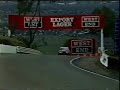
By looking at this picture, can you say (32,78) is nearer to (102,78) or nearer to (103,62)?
(102,78)

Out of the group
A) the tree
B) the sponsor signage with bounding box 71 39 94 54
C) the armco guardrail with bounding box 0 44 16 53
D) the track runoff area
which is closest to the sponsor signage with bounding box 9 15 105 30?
the track runoff area

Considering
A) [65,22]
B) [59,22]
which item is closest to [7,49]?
[59,22]

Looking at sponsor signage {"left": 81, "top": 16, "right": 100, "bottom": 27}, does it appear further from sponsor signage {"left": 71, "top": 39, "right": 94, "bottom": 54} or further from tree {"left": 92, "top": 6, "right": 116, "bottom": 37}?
tree {"left": 92, "top": 6, "right": 116, "bottom": 37}

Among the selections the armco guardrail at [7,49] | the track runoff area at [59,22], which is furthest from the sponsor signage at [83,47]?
the armco guardrail at [7,49]

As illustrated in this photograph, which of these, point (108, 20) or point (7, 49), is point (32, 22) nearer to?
point (7, 49)

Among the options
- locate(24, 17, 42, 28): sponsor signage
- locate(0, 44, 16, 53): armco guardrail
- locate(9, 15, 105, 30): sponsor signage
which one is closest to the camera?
locate(0, 44, 16, 53): armco guardrail

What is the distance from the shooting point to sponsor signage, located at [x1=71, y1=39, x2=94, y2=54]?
183 feet

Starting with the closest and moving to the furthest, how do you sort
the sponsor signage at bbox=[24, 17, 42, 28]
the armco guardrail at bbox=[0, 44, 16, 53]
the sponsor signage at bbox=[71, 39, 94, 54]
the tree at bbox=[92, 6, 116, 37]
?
the armco guardrail at bbox=[0, 44, 16, 53] → the sponsor signage at bbox=[24, 17, 42, 28] → the sponsor signage at bbox=[71, 39, 94, 54] → the tree at bbox=[92, 6, 116, 37]

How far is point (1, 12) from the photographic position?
68.6m

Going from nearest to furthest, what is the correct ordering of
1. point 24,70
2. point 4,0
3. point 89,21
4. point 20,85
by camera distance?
1. point 20,85
2. point 24,70
3. point 89,21
4. point 4,0

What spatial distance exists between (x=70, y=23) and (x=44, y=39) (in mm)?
23723

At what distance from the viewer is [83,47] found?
56281 millimetres

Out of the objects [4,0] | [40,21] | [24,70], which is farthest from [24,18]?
[24,70]

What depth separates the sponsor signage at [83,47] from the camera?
5578 cm
